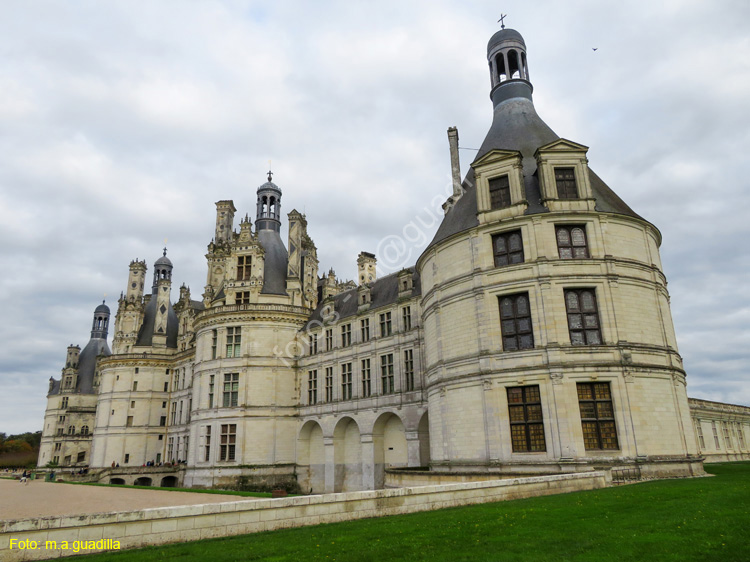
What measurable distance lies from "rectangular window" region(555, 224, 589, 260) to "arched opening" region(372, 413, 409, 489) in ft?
57.3

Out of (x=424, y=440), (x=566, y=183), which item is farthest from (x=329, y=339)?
(x=566, y=183)

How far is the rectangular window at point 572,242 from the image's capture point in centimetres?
2303

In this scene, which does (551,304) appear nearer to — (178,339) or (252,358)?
(252,358)

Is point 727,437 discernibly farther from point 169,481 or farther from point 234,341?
point 169,481

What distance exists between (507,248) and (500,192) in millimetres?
2944

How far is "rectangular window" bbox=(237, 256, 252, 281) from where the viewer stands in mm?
44938

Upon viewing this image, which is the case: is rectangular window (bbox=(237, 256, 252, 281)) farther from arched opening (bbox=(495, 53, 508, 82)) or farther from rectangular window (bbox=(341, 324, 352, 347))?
arched opening (bbox=(495, 53, 508, 82))

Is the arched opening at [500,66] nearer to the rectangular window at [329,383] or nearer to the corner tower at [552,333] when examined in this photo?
the corner tower at [552,333]

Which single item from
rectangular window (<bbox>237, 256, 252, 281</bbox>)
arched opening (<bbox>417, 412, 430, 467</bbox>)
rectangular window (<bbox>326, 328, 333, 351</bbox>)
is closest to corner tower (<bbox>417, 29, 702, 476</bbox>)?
arched opening (<bbox>417, 412, 430, 467</bbox>)


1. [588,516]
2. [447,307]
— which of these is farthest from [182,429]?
[588,516]

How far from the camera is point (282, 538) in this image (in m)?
9.88

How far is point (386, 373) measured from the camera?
36.4m

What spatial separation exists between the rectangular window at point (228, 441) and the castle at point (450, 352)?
0.16m

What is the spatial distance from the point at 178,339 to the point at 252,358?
19439 mm
